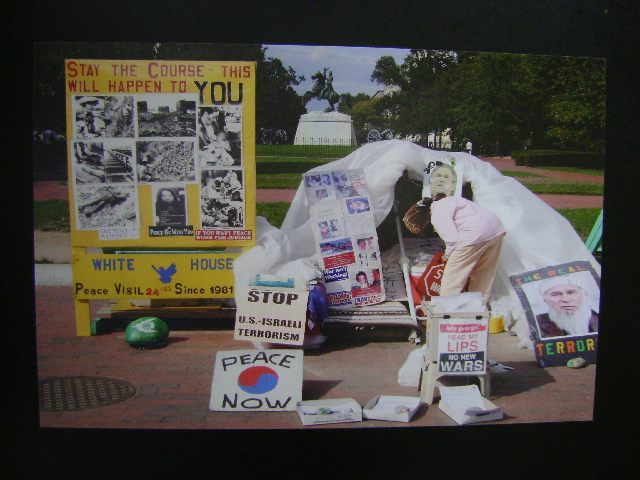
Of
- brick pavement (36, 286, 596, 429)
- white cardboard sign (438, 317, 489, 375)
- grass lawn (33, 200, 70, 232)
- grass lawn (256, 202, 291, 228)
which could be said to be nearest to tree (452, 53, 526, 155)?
white cardboard sign (438, 317, 489, 375)

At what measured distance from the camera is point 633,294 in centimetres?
451

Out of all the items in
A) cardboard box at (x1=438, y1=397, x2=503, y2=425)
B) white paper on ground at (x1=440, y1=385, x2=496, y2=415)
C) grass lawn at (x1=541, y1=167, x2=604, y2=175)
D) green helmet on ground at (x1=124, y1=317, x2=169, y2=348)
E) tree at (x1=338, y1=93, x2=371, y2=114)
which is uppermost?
tree at (x1=338, y1=93, x2=371, y2=114)

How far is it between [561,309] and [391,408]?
157 cm

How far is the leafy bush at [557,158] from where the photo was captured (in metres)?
4.52

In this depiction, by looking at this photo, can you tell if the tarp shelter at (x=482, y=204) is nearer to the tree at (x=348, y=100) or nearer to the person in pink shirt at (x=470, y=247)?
the person in pink shirt at (x=470, y=247)

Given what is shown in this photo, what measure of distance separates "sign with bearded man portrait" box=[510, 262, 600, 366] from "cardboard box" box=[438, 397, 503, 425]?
79 centimetres

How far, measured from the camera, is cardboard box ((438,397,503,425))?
416cm

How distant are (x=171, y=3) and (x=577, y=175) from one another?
2812 mm

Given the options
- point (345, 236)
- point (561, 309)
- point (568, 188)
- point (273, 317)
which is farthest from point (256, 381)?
point (568, 188)

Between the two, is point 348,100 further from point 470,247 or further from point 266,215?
point 470,247

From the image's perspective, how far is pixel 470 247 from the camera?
5180mm

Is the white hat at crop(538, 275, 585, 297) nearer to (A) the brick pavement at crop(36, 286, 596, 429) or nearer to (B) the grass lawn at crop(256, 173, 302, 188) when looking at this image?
(A) the brick pavement at crop(36, 286, 596, 429)

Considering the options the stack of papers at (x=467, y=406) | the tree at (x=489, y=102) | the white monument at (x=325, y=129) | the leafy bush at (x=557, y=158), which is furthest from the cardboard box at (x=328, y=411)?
the leafy bush at (x=557, y=158)

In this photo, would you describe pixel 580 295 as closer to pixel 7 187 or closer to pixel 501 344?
pixel 501 344
